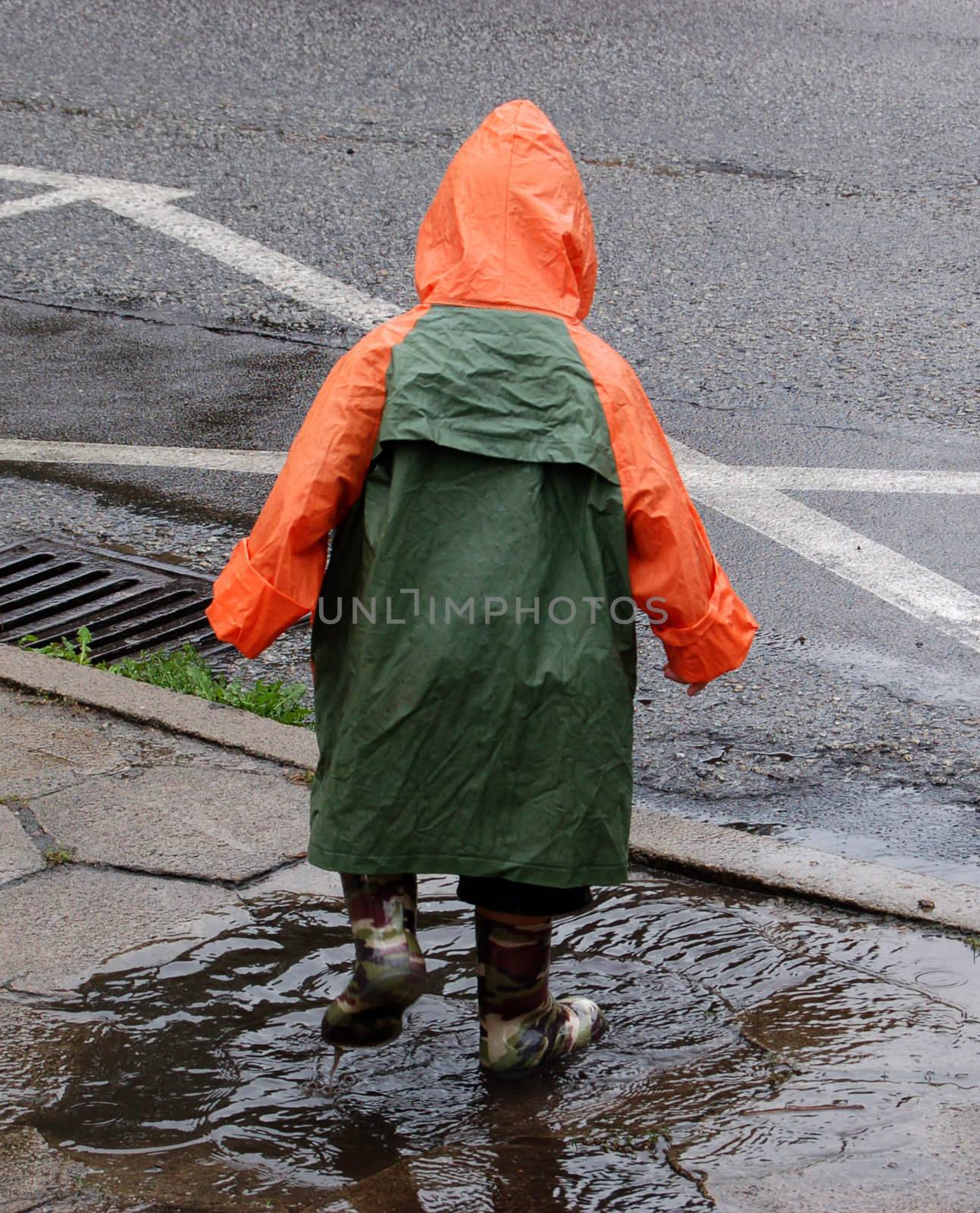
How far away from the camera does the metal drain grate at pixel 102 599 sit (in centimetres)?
465

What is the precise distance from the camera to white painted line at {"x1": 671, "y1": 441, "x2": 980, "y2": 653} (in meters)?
4.86

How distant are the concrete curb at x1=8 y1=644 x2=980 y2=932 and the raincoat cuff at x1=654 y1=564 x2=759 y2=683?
2.75 feet

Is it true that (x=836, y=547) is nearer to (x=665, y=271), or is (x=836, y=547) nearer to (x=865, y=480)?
(x=865, y=480)

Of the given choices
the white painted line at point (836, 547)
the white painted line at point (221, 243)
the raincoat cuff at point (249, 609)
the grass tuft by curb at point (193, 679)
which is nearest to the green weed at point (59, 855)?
the grass tuft by curb at point (193, 679)

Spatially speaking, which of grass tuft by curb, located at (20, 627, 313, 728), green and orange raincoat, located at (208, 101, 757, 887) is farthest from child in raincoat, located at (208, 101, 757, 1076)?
grass tuft by curb, located at (20, 627, 313, 728)

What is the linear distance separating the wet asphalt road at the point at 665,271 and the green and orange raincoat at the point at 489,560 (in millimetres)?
1321

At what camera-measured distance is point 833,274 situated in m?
7.84

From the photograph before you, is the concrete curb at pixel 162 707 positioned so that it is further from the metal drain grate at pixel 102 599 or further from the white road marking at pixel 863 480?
the white road marking at pixel 863 480

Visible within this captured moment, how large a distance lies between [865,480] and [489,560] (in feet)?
11.6

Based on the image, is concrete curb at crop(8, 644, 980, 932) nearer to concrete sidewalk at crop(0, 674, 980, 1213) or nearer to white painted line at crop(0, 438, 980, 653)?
concrete sidewalk at crop(0, 674, 980, 1213)

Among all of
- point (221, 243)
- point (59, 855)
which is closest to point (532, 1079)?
point (59, 855)

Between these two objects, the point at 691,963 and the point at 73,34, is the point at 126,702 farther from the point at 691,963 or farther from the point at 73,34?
the point at 73,34

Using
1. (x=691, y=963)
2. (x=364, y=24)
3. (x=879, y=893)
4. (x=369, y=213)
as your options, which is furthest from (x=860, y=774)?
(x=364, y=24)

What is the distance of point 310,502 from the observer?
8.34 ft
